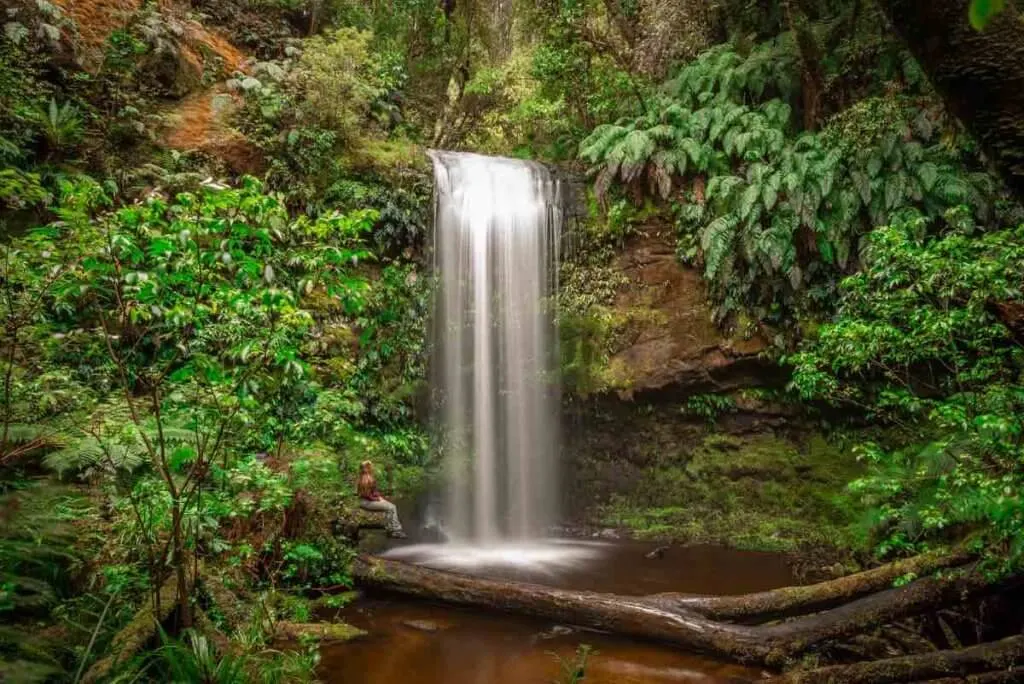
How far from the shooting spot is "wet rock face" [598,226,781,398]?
35.3ft

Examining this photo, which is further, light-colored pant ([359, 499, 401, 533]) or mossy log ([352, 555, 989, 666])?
light-colored pant ([359, 499, 401, 533])

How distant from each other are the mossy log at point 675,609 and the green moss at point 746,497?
4.41 metres

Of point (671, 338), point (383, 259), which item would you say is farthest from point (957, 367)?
point (383, 259)

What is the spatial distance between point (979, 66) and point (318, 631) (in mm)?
5235

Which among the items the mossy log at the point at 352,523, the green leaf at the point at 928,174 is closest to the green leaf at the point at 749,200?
the green leaf at the point at 928,174

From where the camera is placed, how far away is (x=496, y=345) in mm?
11594

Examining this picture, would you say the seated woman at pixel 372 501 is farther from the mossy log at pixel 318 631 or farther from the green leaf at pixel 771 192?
the green leaf at pixel 771 192

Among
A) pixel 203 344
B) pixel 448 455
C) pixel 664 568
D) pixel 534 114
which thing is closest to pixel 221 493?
pixel 203 344

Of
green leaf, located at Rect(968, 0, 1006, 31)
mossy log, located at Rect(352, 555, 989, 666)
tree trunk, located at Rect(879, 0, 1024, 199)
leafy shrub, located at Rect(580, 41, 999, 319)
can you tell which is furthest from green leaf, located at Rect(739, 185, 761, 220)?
green leaf, located at Rect(968, 0, 1006, 31)

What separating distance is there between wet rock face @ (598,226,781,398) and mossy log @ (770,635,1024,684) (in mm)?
6824

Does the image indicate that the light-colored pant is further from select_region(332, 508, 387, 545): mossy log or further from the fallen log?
Answer: the fallen log

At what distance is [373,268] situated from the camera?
11125mm

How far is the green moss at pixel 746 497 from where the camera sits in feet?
31.1

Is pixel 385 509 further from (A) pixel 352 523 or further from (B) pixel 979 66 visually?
(B) pixel 979 66
